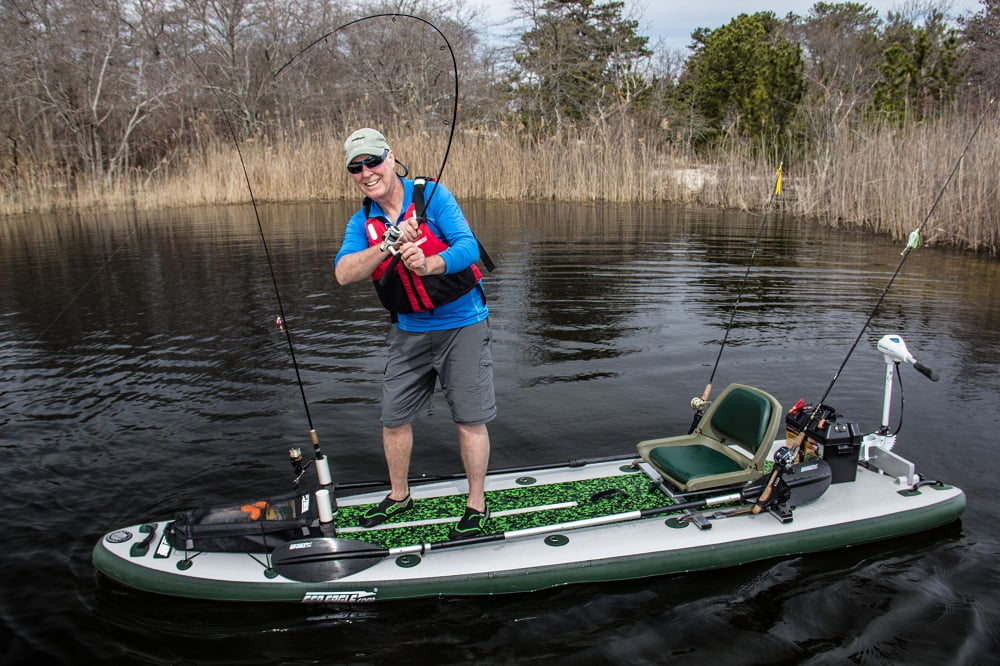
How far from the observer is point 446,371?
418cm

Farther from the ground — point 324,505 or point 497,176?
point 497,176

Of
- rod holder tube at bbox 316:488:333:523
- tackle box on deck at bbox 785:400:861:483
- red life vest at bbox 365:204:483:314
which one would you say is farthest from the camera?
tackle box on deck at bbox 785:400:861:483

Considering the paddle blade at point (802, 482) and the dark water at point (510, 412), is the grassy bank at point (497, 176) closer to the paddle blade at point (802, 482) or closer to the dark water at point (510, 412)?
the dark water at point (510, 412)

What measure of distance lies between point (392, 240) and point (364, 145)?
0.53 m

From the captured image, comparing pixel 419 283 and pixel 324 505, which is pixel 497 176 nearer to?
pixel 419 283

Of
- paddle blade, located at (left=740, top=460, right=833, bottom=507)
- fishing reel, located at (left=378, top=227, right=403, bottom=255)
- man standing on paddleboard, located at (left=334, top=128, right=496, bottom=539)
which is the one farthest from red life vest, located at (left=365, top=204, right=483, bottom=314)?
paddle blade, located at (left=740, top=460, right=833, bottom=507)

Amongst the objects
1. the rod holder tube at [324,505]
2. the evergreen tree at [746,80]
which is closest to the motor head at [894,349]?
the rod holder tube at [324,505]

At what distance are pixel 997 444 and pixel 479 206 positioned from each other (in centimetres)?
1597

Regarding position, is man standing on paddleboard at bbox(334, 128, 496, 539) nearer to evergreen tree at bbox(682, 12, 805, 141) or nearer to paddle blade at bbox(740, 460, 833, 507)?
paddle blade at bbox(740, 460, 833, 507)

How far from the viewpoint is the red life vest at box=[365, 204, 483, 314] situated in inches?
154

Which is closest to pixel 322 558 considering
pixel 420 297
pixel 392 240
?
pixel 420 297

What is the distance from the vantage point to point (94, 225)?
18484 millimetres

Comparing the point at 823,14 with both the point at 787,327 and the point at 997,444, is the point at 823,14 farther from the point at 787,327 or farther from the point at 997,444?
the point at 997,444

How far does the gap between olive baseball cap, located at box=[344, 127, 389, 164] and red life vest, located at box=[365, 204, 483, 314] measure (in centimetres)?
35
